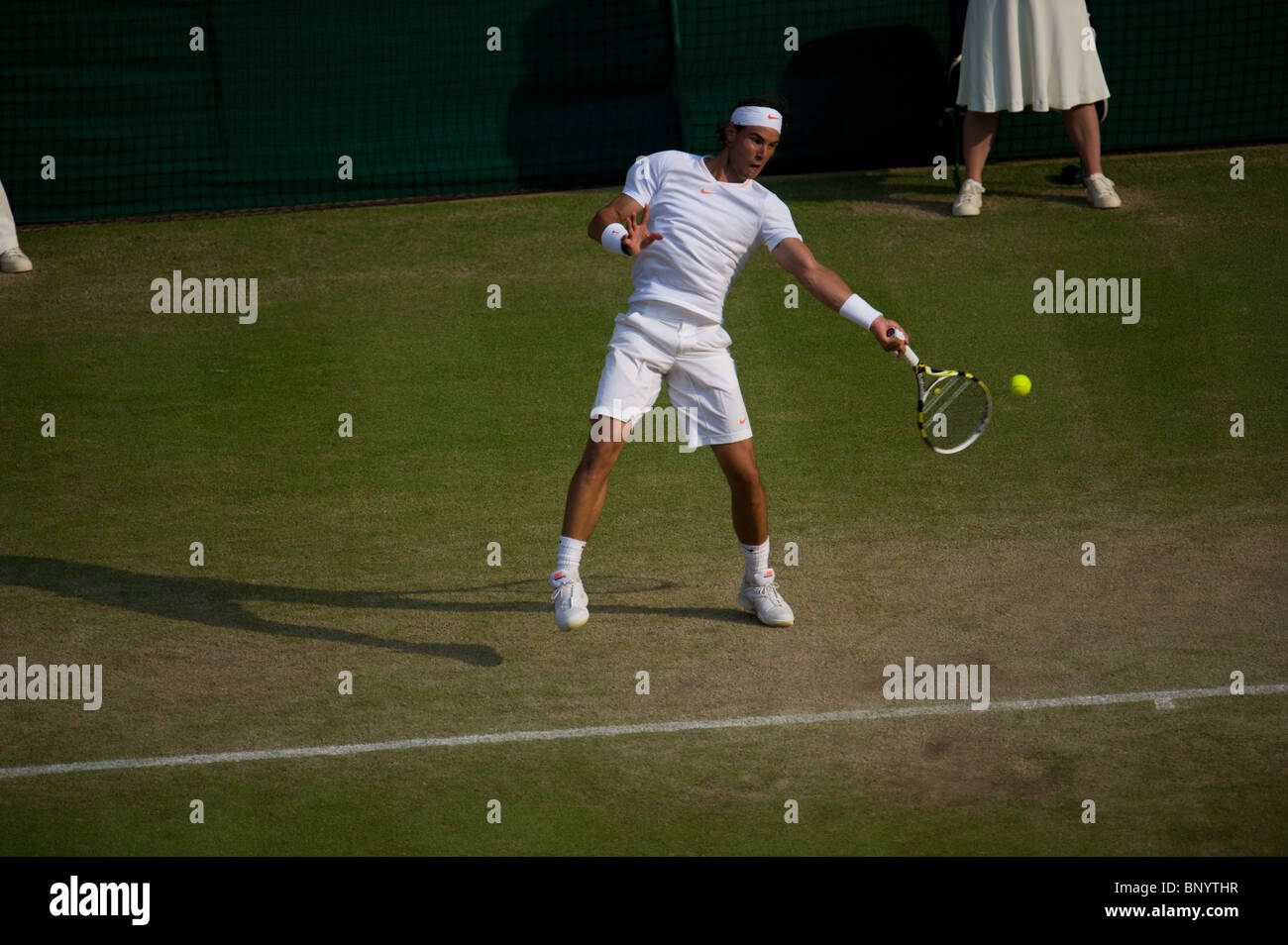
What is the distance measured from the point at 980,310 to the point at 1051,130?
3.56 metres

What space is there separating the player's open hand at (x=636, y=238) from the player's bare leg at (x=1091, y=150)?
6.85m

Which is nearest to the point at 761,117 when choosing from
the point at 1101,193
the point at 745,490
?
the point at 745,490

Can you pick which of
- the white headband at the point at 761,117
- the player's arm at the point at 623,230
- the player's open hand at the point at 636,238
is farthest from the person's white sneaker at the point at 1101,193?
the player's open hand at the point at 636,238

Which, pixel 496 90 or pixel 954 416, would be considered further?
pixel 496 90

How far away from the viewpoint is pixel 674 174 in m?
6.79

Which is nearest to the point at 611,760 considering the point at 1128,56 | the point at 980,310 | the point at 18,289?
the point at 980,310

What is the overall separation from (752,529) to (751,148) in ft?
5.62

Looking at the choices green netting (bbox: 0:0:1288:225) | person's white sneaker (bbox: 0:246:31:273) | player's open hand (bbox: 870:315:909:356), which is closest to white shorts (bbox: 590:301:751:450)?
player's open hand (bbox: 870:315:909:356)

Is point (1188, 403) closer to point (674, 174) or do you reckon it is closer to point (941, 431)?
point (941, 431)

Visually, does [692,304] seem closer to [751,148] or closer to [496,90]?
[751,148]

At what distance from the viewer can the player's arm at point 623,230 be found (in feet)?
20.6

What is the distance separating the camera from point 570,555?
666 cm

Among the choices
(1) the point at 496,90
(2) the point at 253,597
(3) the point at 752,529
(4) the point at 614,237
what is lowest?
(2) the point at 253,597

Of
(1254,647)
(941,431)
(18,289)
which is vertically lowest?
(1254,647)
